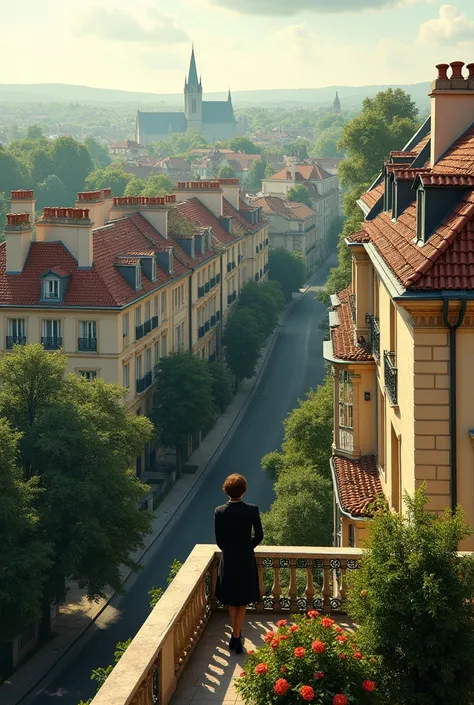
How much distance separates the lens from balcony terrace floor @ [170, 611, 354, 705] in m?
13.9

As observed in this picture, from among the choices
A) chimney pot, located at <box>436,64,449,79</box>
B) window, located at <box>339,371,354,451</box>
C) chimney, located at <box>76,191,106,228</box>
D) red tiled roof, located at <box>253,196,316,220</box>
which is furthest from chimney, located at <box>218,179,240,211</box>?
chimney pot, located at <box>436,64,449,79</box>

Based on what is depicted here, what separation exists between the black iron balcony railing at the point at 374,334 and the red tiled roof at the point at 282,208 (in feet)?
366

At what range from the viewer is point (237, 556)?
49.9 ft

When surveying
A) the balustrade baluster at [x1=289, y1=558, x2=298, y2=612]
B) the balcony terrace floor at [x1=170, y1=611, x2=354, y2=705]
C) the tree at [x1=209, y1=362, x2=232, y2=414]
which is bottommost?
the tree at [x1=209, y1=362, x2=232, y2=414]

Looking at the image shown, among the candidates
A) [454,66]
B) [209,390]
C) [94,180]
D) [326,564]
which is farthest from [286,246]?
[326,564]

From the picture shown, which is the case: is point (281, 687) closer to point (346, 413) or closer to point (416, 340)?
point (416, 340)

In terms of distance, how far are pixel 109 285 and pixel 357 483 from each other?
29088mm

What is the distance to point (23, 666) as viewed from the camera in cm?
4009

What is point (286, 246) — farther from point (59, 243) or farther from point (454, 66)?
point (454, 66)

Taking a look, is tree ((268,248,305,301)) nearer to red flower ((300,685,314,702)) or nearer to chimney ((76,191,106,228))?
chimney ((76,191,106,228))

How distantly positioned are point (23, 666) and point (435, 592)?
30076 millimetres

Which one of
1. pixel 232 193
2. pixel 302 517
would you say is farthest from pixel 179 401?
pixel 232 193

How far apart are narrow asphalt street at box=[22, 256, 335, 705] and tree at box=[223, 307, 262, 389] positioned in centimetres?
238

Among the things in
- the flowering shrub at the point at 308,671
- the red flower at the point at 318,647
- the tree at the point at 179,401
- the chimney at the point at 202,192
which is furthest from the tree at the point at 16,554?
the chimney at the point at 202,192
